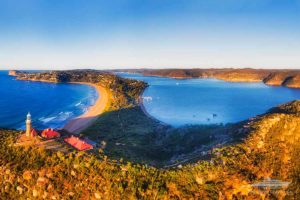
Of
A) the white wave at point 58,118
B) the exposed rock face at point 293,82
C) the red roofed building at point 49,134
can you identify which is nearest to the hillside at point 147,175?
the red roofed building at point 49,134

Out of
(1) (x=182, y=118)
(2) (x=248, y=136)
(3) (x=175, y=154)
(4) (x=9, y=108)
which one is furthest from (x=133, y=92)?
(2) (x=248, y=136)

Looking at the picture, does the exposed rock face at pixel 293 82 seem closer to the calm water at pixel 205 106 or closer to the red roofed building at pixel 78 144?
the calm water at pixel 205 106

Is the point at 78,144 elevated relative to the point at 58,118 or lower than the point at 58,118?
elevated

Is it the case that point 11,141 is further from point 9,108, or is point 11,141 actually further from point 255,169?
point 9,108

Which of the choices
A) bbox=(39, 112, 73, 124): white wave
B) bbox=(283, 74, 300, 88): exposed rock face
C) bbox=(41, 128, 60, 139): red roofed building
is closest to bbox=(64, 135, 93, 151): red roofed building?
bbox=(41, 128, 60, 139): red roofed building

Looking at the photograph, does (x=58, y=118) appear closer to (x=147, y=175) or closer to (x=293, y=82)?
(x=147, y=175)

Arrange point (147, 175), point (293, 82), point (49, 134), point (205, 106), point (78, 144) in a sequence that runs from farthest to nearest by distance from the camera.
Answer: point (293, 82) < point (205, 106) < point (49, 134) < point (78, 144) < point (147, 175)

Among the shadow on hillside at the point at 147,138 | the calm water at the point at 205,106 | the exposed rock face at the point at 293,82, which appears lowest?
the calm water at the point at 205,106

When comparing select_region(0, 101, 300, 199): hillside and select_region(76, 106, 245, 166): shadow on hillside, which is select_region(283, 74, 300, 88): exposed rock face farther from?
select_region(0, 101, 300, 199): hillside

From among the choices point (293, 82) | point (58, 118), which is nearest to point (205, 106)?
point (58, 118)
